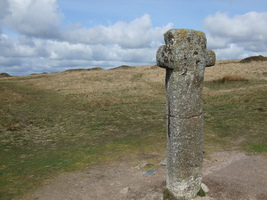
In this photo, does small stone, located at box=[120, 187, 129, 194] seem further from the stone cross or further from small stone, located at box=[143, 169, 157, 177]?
the stone cross

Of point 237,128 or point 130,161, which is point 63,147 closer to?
point 130,161

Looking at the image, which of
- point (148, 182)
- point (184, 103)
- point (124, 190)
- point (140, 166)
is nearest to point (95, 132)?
point (140, 166)

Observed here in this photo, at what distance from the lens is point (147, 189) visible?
33.0 feet

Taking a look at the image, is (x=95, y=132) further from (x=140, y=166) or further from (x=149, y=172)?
(x=149, y=172)

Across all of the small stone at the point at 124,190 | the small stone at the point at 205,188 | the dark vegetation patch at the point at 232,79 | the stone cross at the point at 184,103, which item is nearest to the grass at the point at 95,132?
the small stone at the point at 124,190

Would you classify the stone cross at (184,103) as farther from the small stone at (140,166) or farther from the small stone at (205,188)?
the small stone at (140,166)

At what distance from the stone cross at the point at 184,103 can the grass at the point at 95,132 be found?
592 centimetres

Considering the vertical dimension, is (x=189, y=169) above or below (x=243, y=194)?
above

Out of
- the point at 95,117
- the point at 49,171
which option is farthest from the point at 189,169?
the point at 95,117

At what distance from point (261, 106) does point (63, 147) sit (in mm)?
18965

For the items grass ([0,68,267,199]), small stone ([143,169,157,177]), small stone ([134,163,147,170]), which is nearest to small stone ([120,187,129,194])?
small stone ([143,169,157,177])

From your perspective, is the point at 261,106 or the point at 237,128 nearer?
the point at 237,128

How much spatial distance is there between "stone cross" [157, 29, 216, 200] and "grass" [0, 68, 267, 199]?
19.4 feet

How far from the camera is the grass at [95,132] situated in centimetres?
1402
